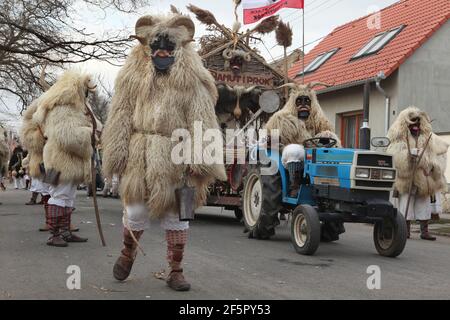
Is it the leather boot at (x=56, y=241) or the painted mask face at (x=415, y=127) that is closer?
the leather boot at (x=56, y=241)

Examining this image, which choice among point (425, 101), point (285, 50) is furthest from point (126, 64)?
point (425, 101)

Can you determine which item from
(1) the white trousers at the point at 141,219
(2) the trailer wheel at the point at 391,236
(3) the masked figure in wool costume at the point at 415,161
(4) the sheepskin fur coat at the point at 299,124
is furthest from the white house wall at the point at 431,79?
(1) the white trousers at the point at 141,219

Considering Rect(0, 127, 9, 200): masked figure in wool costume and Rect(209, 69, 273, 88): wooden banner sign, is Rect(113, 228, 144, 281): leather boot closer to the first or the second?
Rect(209, 69, 273, 88): wooden banner sign

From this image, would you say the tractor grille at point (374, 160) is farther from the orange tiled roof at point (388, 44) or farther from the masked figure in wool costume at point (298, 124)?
the orange tiled roof at point (388, 44)

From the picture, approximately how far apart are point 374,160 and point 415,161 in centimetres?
292

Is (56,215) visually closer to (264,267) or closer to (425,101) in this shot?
(264,267)

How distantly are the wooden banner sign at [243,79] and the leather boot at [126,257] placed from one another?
22.1 ft

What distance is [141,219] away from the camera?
4.98 m

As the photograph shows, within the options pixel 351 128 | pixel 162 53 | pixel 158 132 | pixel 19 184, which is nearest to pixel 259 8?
pixel 351 128

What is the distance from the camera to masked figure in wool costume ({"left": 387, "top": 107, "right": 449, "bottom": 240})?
31.6ft

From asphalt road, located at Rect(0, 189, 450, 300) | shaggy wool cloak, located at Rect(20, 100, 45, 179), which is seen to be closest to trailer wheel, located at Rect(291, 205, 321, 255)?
asphalt road, located at Rect(0, 189, 450, 300)

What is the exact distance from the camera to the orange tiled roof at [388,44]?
1758 cm

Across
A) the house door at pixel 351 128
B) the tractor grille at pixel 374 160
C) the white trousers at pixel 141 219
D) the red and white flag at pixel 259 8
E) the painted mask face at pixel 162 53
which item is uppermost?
the red and white flag at pixel 259 8

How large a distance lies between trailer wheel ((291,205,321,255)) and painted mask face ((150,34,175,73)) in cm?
302
